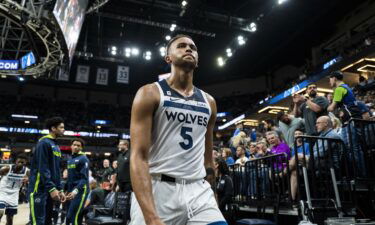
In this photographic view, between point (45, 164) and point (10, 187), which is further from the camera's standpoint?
point (10, 187)

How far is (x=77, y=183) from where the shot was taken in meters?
5.88

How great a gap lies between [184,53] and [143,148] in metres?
0.66

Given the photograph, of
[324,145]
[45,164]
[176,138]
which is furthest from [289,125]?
[176,138]

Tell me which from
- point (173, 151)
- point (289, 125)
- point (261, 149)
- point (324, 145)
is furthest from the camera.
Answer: point (261, 149)

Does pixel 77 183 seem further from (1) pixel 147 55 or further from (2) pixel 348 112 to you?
(1) pixel 147 55

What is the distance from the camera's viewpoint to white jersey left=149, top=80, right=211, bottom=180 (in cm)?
168

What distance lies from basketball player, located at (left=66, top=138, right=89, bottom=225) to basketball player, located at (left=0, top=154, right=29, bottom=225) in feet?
5.58

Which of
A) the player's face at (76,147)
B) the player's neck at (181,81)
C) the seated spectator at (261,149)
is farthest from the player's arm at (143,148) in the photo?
the seated spectator at (261,149)

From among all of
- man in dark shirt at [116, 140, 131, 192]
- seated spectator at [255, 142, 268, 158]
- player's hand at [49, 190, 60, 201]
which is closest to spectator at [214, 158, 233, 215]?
seated spectator at [255, 142, 268, 158]

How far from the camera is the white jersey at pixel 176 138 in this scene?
1685 millimetres

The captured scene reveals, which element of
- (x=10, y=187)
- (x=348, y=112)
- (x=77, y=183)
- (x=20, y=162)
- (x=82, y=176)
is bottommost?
(x=10, y=187)

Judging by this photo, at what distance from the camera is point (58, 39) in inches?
388

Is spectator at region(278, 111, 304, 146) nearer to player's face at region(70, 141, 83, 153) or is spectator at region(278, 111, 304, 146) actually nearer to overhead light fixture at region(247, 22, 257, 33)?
player's face at region(70, 141, 83, 153)

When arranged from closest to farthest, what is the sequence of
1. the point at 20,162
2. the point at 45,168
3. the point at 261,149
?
the point at 45,168
the point at 261,149
the point at 20,162
